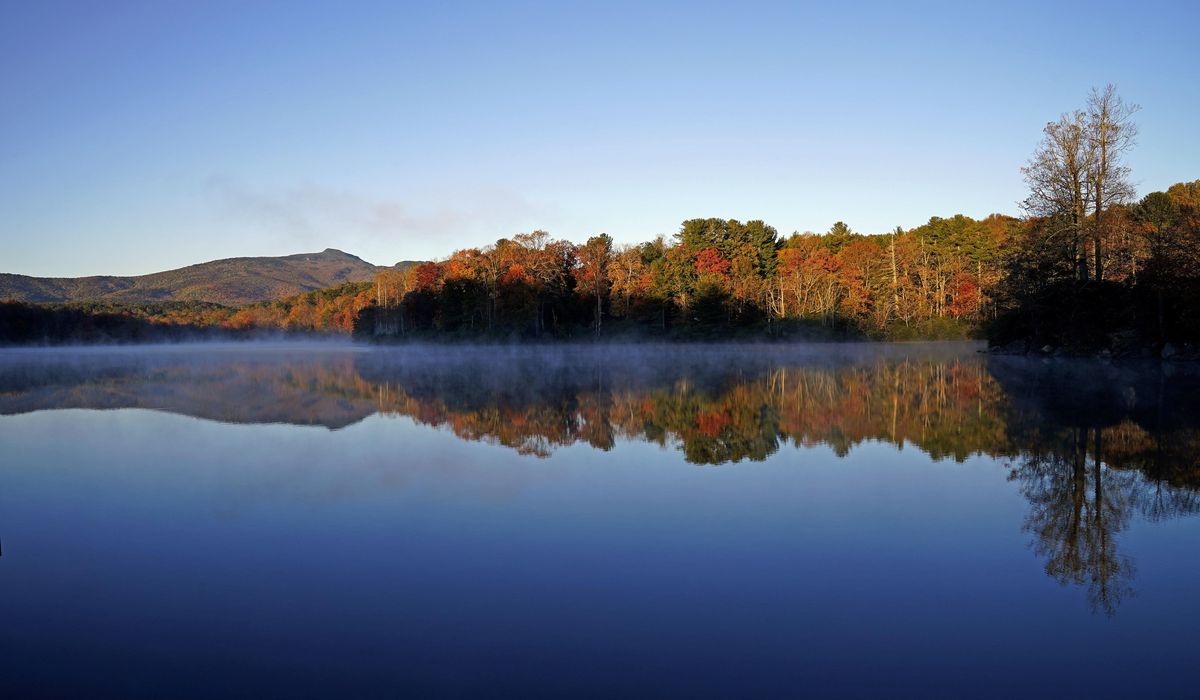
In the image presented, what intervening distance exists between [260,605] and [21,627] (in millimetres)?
1044

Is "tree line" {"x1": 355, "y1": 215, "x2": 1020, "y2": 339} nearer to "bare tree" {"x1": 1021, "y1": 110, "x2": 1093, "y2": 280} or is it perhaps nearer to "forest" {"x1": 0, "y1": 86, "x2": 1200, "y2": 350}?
"forest" {"x1": 0, "y1": 86, "x2": 1200, "y2": 350}

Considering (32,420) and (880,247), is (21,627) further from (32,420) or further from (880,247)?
(880,247)

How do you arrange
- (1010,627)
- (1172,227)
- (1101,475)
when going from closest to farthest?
(1010,627) < (1101,475) < (1172,227)

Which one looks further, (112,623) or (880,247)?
(880,247)

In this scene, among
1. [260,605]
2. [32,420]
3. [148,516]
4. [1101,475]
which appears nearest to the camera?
[260,605]

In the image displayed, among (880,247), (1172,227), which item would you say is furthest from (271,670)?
(880,247)

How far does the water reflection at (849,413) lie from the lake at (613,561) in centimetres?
8

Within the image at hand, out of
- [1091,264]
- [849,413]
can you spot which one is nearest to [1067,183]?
[1091,264]

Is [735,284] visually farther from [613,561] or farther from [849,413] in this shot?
[613,561]

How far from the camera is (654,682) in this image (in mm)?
2838

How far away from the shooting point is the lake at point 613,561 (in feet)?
9.72

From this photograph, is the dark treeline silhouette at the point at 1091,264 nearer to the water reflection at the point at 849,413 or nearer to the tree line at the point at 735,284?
the water reflection at the point at 849,413

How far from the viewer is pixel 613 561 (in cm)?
430

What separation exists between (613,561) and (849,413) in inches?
300
